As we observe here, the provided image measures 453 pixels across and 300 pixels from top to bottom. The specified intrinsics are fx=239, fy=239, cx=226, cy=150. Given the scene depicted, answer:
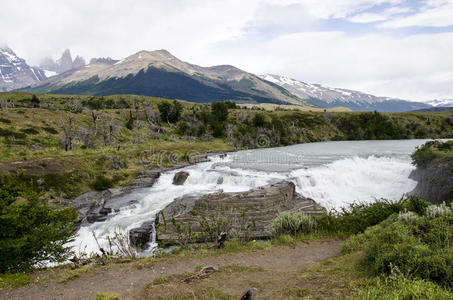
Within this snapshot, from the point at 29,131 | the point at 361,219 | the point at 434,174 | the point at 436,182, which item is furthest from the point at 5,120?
the point at 434,174

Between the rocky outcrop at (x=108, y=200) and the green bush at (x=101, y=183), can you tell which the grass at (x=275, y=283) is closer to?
the rocky outcrop at (x=108, y=200)

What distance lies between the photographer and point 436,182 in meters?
18.5

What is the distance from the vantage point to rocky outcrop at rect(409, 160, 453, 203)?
1714 cm

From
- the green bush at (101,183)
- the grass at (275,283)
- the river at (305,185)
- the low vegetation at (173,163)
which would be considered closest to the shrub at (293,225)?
the low vegetation at (173,163)

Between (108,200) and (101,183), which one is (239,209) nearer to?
(108,200)

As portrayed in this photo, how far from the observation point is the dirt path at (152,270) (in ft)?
23.8

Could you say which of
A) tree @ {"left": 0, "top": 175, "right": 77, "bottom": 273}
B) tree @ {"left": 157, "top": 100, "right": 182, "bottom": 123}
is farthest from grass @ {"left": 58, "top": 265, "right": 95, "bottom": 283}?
tree @ {"left": 157, "top": 100, "right": 182, "bottom": 123}

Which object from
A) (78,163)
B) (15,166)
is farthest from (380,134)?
(15,166)

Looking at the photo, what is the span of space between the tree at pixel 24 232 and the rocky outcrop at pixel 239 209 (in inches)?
252

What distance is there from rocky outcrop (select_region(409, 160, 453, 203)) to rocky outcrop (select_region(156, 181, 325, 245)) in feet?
27.3

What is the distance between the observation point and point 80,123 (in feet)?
171

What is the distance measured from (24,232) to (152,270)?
5.40 m

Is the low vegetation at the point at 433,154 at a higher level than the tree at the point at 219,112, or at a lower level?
lower

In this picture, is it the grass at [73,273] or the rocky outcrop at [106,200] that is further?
the rocky outcrop at [106,200]
